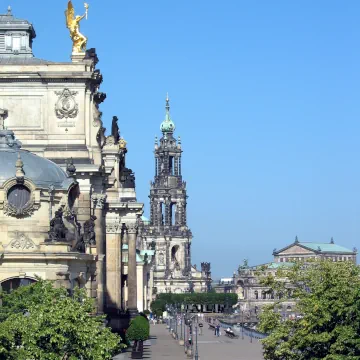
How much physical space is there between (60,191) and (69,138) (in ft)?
53.2

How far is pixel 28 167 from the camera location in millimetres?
70875

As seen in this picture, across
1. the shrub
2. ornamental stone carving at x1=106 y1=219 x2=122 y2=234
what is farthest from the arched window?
ornamental stone carving at x1=106 y1=219 x2=122 y2=234

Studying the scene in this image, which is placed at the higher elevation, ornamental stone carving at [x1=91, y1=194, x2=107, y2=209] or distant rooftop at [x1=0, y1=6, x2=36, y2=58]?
distant rooftop at [x1=0, y1=6, x2=36, y2=58]

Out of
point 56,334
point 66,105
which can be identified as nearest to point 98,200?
point 66,105

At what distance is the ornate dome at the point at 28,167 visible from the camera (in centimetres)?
7006

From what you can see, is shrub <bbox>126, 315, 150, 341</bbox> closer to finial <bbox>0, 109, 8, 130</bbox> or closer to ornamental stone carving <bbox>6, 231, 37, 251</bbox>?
finial <bbox>0, 109, 8, 130</bbox>

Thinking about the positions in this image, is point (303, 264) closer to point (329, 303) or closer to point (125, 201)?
point (329, 303)

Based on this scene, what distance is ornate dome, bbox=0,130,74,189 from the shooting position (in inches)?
2758

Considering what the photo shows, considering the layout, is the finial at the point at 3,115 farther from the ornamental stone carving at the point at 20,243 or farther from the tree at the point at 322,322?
the tree at the point at 322,322

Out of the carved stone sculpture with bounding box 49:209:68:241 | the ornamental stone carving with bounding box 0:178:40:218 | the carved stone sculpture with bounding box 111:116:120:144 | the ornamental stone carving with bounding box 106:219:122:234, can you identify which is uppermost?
the carved stone sculpture with bounding box 111:116:120:144

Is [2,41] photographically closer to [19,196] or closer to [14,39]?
[14,39]

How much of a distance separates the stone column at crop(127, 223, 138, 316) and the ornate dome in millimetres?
27928

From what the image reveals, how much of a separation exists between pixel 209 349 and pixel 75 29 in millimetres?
36588

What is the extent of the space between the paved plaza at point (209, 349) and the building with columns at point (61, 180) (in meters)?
4.08
